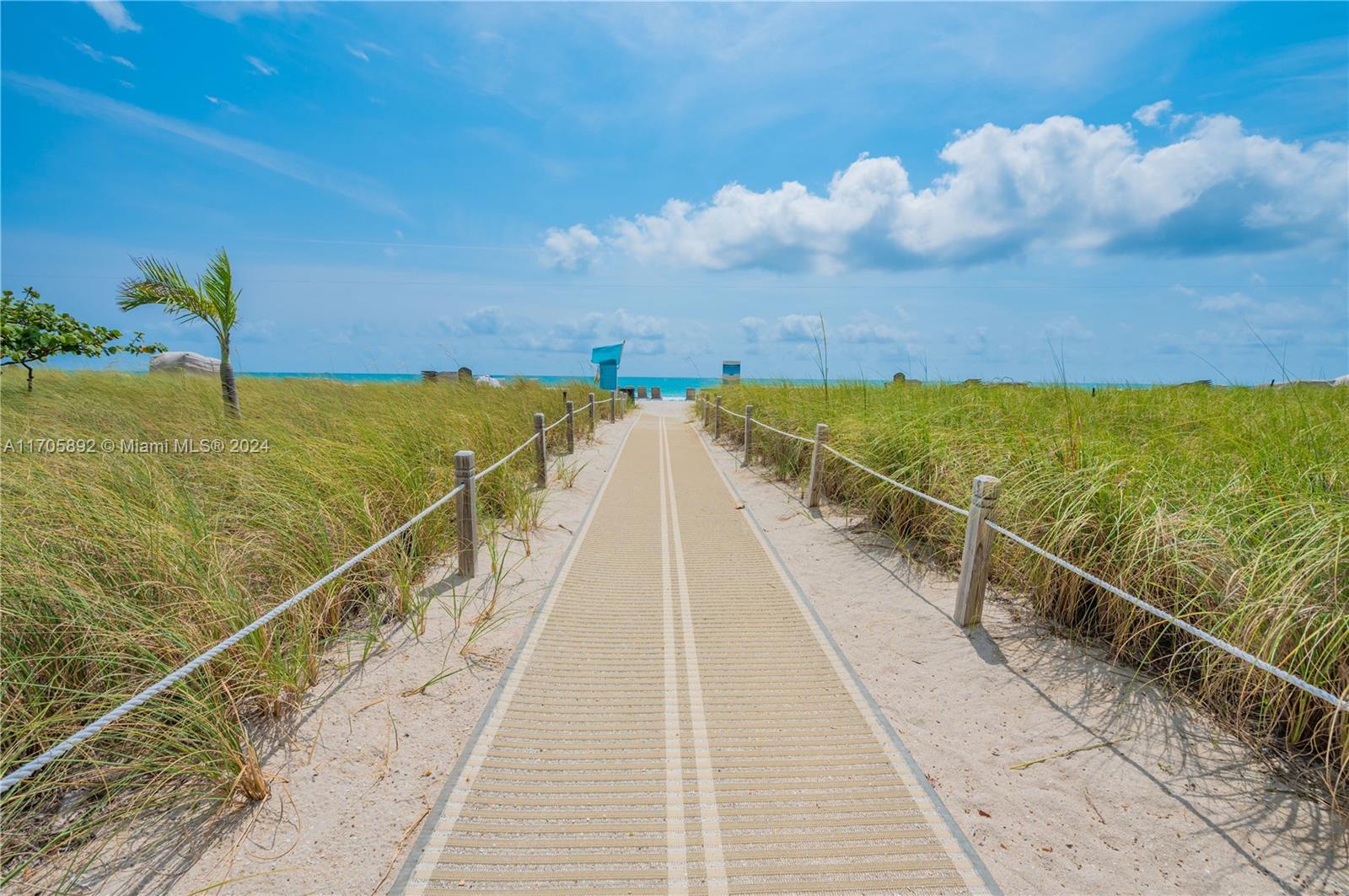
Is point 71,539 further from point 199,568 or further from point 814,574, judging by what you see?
point 814,574

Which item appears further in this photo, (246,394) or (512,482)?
(246,394)

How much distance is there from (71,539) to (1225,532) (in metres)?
6.77

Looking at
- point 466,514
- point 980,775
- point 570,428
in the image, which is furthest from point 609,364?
point 980,775

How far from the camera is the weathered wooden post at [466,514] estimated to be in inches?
189

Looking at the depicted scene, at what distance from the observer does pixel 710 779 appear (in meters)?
2.62

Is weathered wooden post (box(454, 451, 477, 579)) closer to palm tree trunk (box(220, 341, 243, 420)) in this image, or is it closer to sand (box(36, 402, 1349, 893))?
sand (box(36, 402, 1349, 893))

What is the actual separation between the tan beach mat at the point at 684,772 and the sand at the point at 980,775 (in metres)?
0.18

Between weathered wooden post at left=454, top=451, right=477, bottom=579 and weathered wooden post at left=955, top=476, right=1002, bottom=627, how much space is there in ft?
13.5

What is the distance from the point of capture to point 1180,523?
11.3 ft

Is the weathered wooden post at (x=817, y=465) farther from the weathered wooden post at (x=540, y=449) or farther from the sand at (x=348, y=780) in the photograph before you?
the sand at (x=348, y=780)

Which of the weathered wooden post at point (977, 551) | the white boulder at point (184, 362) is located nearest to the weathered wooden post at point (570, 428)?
the weathered wooden post at point (977, 551)

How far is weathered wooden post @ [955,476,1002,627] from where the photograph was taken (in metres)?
3.98

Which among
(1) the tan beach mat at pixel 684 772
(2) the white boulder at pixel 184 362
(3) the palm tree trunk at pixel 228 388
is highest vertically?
(2) the white boulder at pixel 184 362

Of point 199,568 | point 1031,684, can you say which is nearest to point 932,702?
point 1031,684
